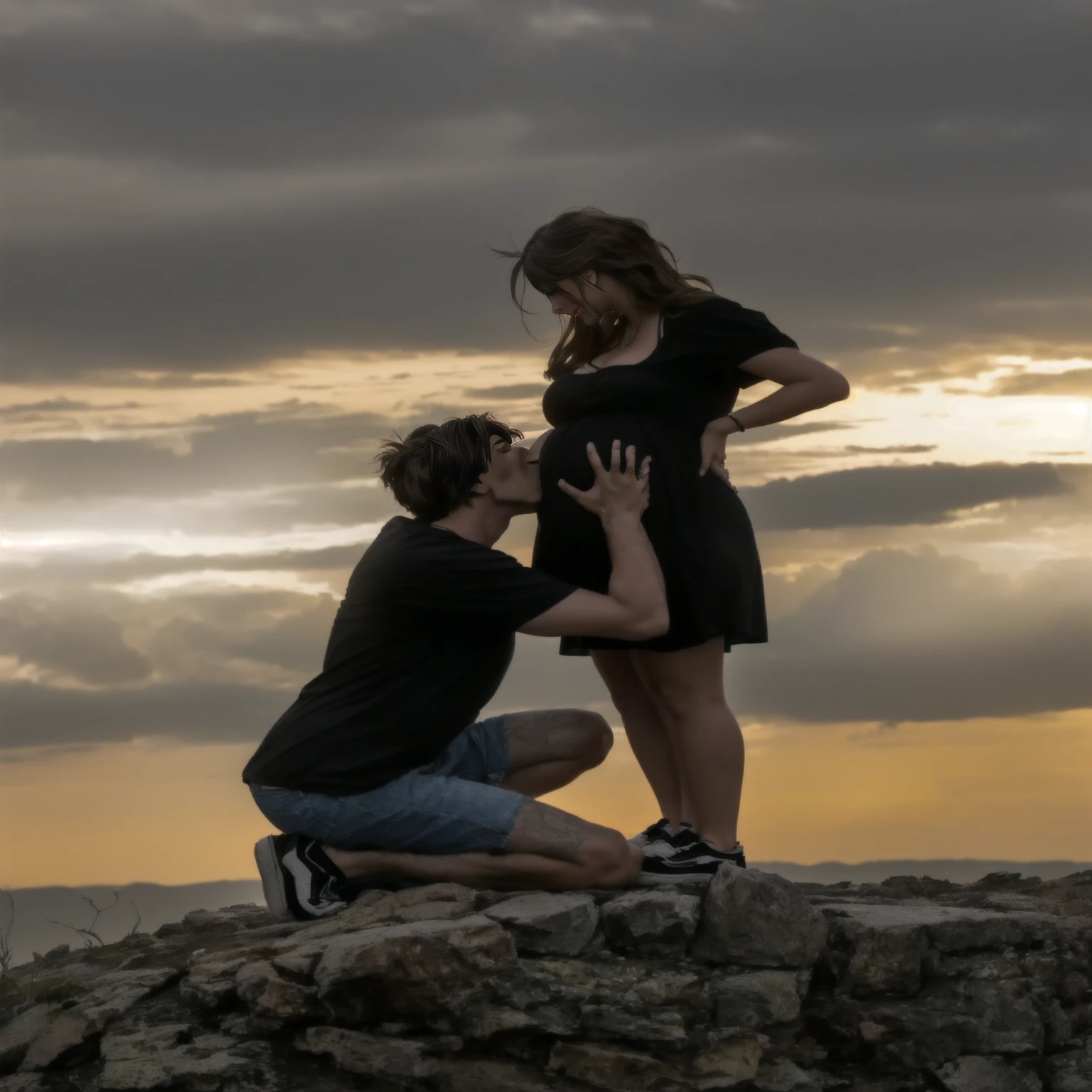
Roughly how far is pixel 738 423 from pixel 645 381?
447 millimetres

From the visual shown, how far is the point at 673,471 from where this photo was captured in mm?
6371

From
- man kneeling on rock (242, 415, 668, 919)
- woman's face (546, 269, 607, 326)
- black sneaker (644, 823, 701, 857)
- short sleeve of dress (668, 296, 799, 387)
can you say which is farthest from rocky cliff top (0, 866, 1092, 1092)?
woman's face (546, 269, 607, 326)

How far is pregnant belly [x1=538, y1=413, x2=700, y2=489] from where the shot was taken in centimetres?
632

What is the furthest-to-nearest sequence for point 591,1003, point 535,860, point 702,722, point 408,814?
1. point 702,722
2. point 535,860
3. point 408,814
4. point 591,1003

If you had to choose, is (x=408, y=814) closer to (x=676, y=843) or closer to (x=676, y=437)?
(x=676, y=843)

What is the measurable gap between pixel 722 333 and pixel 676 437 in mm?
462

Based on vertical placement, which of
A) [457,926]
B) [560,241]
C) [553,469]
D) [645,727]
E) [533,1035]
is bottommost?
[533,1035]

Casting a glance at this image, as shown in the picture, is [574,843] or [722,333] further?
[722,333]

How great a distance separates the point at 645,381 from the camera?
6.36 m

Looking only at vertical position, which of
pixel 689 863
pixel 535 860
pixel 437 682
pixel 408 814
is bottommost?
pixel 689 863

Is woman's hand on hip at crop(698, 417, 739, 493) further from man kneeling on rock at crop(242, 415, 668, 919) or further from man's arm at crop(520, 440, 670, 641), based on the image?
man's arm at crop(520, 440, 670, 641)

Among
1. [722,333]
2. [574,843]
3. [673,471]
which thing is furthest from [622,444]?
[574,843]

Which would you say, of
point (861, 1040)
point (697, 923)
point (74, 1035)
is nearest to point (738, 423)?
point (697, 923)

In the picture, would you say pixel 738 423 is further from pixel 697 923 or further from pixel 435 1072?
pixel 435 1072
